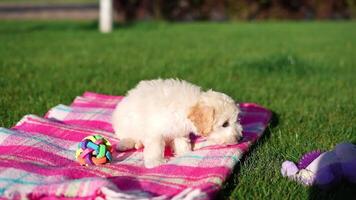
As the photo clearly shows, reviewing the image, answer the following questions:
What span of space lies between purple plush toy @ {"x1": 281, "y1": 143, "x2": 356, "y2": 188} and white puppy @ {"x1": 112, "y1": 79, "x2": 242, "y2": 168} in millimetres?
587

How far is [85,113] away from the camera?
5.71m

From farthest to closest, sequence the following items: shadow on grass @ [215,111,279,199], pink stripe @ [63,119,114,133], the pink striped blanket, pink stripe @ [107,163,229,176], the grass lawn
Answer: pink stripe @ [63,119,114,133] < the grass lawn < pink stripe @ [107,163,229,176] < shadow on grass @ [215,111,279,199] < the pink striped blanket

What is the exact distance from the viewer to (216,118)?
168 inches

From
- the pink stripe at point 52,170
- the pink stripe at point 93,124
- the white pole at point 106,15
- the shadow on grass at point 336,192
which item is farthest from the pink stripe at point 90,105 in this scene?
the white pole at point 106,15

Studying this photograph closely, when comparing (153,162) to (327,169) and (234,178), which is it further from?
(327,169)

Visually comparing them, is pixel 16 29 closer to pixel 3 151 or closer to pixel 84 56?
pixel 84 56

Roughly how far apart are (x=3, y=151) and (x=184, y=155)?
1.45m

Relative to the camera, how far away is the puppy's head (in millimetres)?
4246

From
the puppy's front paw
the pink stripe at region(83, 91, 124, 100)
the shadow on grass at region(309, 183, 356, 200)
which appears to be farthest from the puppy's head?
the pink stripe at region(83, 91, 124, 100)

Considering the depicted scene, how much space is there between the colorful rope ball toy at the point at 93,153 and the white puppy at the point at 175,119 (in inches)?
12.2

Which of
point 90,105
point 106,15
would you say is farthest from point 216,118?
point 106,15

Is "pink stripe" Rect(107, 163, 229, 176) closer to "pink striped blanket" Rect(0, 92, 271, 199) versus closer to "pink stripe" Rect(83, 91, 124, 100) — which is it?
"pink striped blanket" Rect(0, 92, 271, 199)

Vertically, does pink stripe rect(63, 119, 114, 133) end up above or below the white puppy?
below

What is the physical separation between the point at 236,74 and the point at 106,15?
7960 mm
